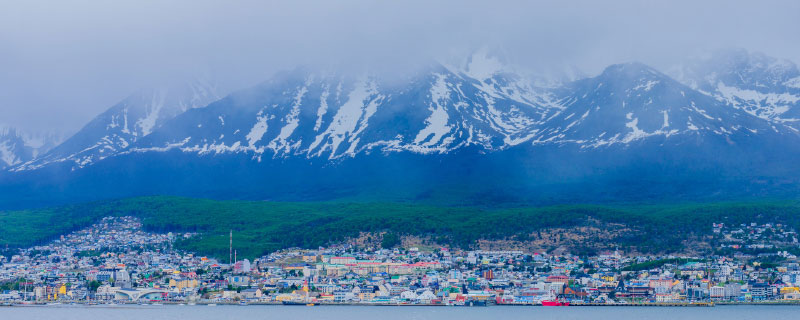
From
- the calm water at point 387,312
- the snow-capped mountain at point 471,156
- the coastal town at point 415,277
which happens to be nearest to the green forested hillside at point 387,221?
the coastal town at point 415,277

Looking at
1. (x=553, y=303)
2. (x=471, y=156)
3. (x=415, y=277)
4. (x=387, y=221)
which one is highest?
(x=471, y=156)

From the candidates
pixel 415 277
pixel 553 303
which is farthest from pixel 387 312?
pixel 415 277

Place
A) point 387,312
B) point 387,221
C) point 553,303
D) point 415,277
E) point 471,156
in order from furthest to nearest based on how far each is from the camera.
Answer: point 471,156
point 387,221
point 415,277
point 553,303
point 387,312

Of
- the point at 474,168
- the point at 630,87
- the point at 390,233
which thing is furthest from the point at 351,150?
the point at 390,233

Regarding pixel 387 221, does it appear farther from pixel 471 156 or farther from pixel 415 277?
pixel 471 156

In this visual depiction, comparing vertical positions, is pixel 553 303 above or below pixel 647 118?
below

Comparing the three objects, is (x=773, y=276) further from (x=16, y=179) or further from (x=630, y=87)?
(x=16, y=179)

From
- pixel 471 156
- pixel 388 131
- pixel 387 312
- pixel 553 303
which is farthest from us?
pixel 388 131

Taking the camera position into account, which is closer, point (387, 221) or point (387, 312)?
point (387, 312)
